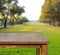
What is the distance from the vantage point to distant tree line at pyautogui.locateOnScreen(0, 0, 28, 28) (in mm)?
8034

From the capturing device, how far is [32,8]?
769 centimetres

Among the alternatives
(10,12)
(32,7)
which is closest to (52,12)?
(32,7)

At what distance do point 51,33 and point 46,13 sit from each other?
64.6 inches

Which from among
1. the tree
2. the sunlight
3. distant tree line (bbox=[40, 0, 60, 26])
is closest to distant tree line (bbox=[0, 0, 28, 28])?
the tree

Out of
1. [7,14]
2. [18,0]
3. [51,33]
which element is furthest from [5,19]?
[51,33]

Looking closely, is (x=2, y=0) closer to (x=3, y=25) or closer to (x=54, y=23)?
(x=3, y=25)

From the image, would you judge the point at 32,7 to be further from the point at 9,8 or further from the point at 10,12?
the point at 9,8

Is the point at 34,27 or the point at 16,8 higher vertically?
the point at 16,8

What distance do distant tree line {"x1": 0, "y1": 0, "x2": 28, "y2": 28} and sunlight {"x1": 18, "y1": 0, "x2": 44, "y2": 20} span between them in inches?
7.6

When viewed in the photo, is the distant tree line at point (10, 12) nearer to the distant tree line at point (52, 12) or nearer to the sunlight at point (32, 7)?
the sunlight at point (32, 7)

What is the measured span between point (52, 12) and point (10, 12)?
1.70m

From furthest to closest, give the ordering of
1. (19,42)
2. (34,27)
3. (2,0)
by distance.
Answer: (2,0), (34,27), (19,42)

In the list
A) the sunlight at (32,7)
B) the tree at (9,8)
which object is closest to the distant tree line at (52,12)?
the sunlight at (32,7)

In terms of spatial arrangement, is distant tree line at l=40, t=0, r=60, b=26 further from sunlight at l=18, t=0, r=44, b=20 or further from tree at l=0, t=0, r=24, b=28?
tree at l=0, t=0, r=24, b=28
